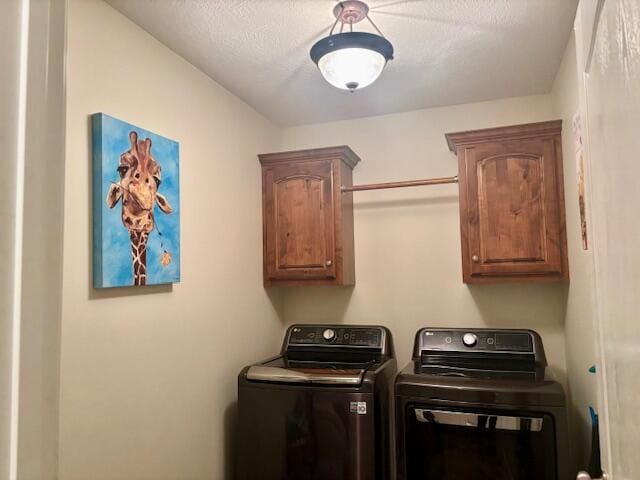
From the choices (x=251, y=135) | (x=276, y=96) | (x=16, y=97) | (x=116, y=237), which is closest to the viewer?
(x=16, y=97)

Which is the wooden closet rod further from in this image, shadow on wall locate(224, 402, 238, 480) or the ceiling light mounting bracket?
shadow on wall locate(224, 402, 238, 480)

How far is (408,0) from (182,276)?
4.69 ft

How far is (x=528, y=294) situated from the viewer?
258 cm

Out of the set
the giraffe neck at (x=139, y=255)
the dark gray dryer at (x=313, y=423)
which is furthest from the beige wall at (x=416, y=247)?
the giraffe neck at (x=139, y=255)

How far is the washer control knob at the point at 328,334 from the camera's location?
2.73 meters

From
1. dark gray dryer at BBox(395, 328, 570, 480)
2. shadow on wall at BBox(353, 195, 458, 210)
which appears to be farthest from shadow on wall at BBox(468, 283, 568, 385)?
shadow on wall at BBox(353, 195, 458, 210)

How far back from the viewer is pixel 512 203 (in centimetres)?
233

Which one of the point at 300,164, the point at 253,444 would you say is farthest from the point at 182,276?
the point at 300,164

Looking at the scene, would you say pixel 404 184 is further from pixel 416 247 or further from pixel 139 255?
pixel 139 255

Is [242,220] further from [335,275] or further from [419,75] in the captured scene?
[419,75]

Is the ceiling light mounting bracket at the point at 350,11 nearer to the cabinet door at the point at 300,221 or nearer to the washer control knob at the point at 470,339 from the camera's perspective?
the cabinet door at the point at 300,221

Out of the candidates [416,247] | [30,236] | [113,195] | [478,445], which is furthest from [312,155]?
[30,236]

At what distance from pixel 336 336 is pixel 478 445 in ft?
3.33

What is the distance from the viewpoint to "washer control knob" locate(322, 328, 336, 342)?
2734 mm
